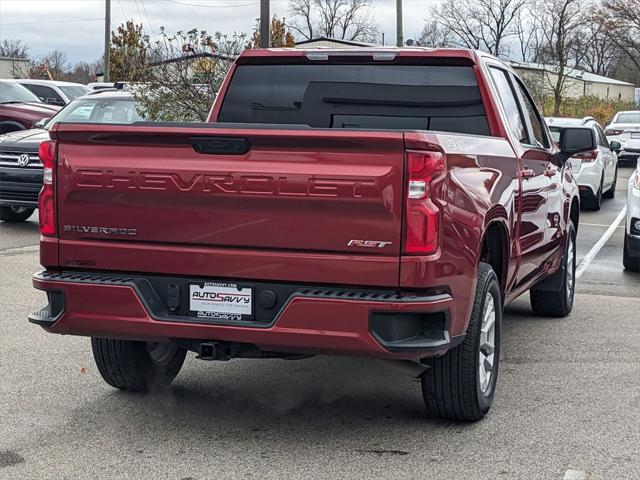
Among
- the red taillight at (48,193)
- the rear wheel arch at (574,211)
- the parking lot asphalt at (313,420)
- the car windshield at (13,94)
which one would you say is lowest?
the parking lot asphalt at (313,420)

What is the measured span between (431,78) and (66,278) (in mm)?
2609

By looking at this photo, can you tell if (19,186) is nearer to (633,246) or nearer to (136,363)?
(633,246)

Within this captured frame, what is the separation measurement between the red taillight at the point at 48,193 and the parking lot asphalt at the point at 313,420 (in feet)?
3.49

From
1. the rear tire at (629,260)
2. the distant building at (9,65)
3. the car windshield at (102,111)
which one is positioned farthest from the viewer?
the distant building at (9,65)

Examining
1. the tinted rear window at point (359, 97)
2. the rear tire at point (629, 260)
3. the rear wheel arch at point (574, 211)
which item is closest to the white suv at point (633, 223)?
the rear tire at point (629, 260)

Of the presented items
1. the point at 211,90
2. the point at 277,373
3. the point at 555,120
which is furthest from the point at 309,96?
the point at 555,120

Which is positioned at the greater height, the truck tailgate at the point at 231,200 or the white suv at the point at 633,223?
the truck tailgate at the point at 231,200

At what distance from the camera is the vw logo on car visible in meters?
13.6

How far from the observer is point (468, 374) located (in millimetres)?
5254

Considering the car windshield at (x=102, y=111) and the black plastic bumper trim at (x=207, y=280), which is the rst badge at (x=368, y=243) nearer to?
the black plastic bumper trim at (x=207, y=280)

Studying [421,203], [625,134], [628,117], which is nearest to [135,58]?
[421,203]

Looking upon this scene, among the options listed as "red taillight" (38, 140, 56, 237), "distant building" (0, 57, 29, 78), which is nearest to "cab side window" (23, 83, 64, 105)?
"red taillight" (38, 140, 56, 237)

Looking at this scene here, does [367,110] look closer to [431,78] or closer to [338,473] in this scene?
[431,78]

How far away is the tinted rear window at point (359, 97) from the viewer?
641 centimetres
